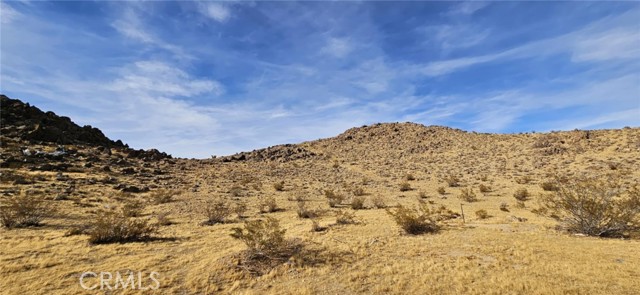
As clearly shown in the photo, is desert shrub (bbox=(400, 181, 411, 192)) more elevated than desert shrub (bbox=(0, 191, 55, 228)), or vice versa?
desert shrub (bbox=(400, 181, 411, 192))

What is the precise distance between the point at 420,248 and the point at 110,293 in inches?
356

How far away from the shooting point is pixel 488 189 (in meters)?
26.3

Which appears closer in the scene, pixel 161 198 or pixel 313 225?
pixel 313 225

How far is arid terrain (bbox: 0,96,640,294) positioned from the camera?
29.5 feet

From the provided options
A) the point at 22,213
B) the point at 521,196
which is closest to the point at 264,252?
the point at 22,213

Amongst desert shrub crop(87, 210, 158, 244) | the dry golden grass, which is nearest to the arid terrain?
the dry golden grass

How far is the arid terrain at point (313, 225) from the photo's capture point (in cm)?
898

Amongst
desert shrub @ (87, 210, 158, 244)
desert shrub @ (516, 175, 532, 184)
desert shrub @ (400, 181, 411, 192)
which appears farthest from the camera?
desert shrub @ (400, 181, 411, 192)

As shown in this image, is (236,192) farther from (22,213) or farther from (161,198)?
(22,213)

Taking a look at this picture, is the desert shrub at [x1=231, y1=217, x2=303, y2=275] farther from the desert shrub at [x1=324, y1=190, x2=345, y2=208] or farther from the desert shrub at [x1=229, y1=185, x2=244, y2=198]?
the desert shrub at [x1=229, y1=185, x2=244, y2=198]

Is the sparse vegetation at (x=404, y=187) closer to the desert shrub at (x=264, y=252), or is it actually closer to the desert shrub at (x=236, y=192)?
the desert shrub at (x=236, y=192)

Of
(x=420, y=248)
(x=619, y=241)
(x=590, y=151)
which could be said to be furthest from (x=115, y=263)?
(x=590, y=151)

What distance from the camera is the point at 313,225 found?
14.2 meters

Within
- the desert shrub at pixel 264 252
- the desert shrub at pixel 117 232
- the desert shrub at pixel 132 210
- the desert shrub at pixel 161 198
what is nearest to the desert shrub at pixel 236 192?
the desert shrub at pixel 161 198
